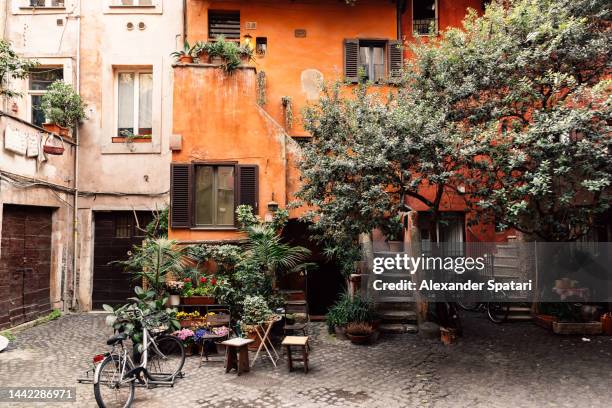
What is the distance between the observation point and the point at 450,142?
25.0 ft

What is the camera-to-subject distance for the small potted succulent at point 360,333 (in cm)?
969

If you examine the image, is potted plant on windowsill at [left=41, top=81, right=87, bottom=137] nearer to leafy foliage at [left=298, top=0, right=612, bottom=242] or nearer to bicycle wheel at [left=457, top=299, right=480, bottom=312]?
leafy foliage at [left=298, top=0, right=612, bottom=242]

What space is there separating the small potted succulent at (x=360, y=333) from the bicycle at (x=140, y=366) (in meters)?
3.58

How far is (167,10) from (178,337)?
10.1 meters

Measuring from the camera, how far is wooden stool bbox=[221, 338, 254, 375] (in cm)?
793

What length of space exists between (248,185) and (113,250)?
5.46 meters

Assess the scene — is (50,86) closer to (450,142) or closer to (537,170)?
(450,142)

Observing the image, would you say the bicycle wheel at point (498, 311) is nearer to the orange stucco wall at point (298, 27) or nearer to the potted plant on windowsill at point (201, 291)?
the potted plant on windowsill at point (201, 291)

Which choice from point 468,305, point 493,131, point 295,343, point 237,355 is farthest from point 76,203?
point 468,305

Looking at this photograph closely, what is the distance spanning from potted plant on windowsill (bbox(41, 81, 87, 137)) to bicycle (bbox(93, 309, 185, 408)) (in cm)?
778

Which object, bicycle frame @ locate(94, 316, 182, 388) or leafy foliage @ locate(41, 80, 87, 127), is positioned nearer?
bicycle frame @ locate(94, 316, 182, 388)

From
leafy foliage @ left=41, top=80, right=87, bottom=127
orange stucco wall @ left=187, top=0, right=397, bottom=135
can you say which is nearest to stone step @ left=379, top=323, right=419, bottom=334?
orange stucco wall @ left=187, top=0, right=397, bottom=135

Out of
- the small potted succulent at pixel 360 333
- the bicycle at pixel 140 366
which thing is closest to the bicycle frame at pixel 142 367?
the bicycle at pixel 140 366

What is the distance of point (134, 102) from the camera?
14.0 m
